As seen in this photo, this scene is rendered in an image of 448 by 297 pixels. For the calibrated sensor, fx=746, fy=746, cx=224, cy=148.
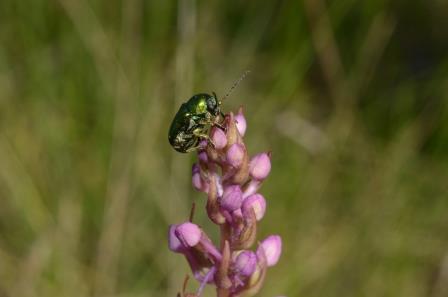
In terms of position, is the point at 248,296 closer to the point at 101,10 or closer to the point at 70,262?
the point at 70,262

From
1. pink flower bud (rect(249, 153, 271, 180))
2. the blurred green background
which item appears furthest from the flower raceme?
the blurred green background

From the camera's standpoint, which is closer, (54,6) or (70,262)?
(70,262)

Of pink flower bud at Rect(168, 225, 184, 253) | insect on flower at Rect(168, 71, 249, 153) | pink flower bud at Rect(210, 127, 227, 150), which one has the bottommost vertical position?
pink flower bud at Rect(168, 225, 184, 253)

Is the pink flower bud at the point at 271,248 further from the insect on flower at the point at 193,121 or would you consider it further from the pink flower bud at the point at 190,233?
the insect on flower at the point at 193,121

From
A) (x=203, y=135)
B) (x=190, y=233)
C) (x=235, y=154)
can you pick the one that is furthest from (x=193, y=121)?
(x=190, y=233)

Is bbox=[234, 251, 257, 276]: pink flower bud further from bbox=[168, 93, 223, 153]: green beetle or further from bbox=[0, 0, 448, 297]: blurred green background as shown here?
bbox=[0, 0, 448, 297]: blurred green background

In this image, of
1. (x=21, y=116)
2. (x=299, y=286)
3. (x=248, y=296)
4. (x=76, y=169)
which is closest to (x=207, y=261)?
(x=248, y=296)

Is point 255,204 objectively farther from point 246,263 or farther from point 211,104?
point 211,104
